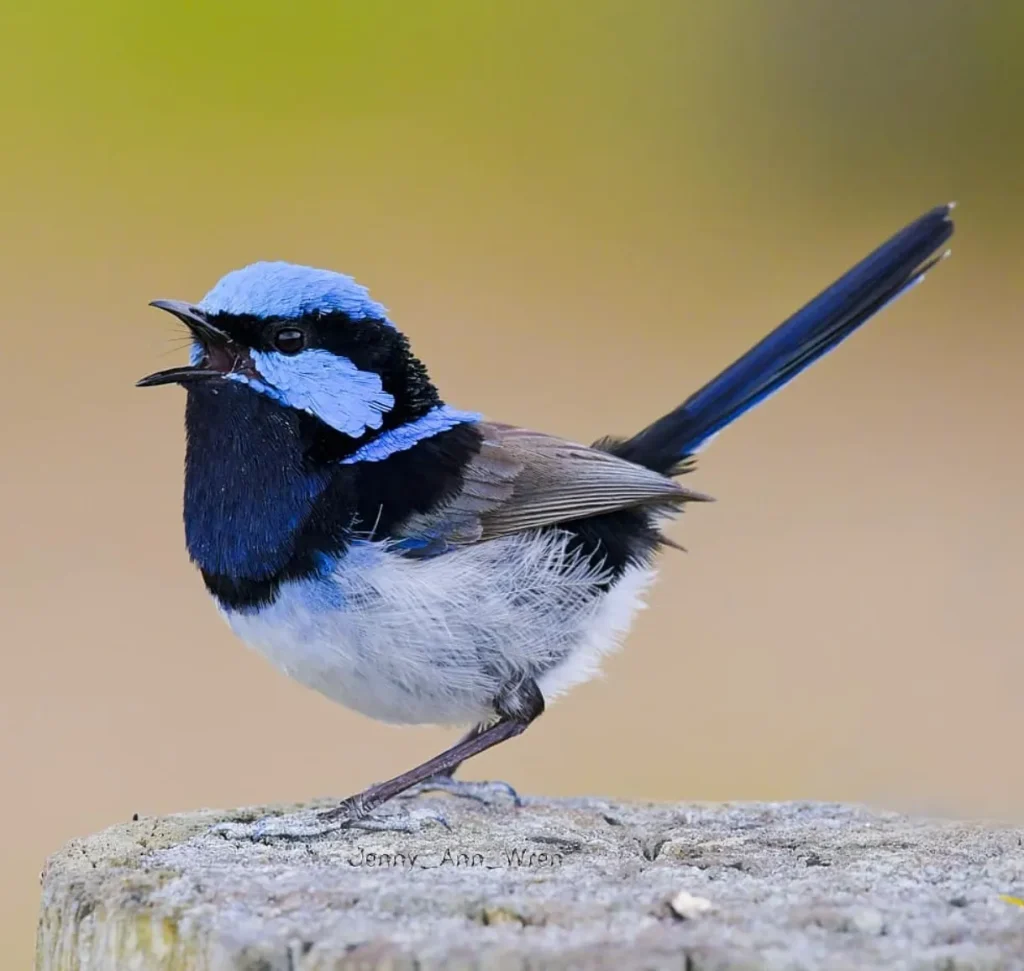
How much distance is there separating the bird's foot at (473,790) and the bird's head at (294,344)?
0.89 meters

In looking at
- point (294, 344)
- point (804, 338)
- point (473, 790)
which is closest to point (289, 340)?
point (294, 344)

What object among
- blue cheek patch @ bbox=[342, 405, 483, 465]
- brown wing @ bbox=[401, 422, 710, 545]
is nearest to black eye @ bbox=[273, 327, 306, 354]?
blue cheek patch @ bbox=[342, 405, 483, 465]

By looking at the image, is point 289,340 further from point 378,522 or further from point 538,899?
point 538,899

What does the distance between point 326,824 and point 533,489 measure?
1047 millimetres

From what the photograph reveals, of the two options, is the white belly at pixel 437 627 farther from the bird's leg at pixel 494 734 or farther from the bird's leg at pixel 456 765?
the bird's leg at pixel 456 765

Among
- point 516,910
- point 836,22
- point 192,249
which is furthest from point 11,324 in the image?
point 516,910

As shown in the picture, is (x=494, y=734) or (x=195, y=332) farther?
(x=494, y=734)

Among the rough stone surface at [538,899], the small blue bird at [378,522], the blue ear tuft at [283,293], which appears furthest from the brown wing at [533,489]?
the rough stone surface at [538,899]

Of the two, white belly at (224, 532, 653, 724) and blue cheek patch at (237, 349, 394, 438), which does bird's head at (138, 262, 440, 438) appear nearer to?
blue cheek patch at (237, 349, 394, 438)

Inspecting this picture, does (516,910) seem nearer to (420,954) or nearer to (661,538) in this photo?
(420,954)

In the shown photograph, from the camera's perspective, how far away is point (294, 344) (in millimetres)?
3535

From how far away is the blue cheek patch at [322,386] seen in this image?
3494 millimetres

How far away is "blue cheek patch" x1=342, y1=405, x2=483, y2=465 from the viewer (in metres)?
3.56

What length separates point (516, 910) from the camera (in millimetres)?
2178
